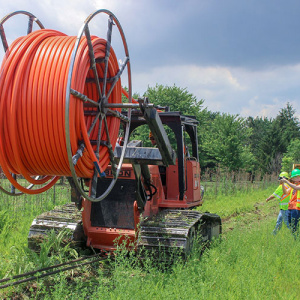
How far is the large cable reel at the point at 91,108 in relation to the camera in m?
3.81

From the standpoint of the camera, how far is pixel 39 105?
390cm

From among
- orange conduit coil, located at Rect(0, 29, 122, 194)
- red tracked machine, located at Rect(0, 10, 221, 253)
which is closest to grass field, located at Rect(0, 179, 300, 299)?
red tracked machine, located at Rect(0, 10, 221, 253)

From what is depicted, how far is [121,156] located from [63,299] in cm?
183

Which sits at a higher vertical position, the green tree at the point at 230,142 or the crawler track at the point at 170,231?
the green tree at the point at 230,142

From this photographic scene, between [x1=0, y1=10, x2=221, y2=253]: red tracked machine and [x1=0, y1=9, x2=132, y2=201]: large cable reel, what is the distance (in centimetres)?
1

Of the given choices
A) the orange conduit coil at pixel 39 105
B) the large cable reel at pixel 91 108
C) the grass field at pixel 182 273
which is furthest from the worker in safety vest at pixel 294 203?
the orange conduit coil at pixel 39 105

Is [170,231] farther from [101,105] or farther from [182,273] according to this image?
[101,105]

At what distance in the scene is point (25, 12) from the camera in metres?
4.61

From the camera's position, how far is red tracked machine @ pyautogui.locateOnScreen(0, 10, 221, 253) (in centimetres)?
392

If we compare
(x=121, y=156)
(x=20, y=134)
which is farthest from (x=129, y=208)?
(x=20, y=134)

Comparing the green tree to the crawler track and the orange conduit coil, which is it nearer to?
the crawler track

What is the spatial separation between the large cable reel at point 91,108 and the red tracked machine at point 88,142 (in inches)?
0.4

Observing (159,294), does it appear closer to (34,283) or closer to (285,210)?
(34,283)

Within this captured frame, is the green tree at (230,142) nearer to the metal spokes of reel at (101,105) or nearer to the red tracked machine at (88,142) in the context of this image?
the red tracked machine at (88,142)
